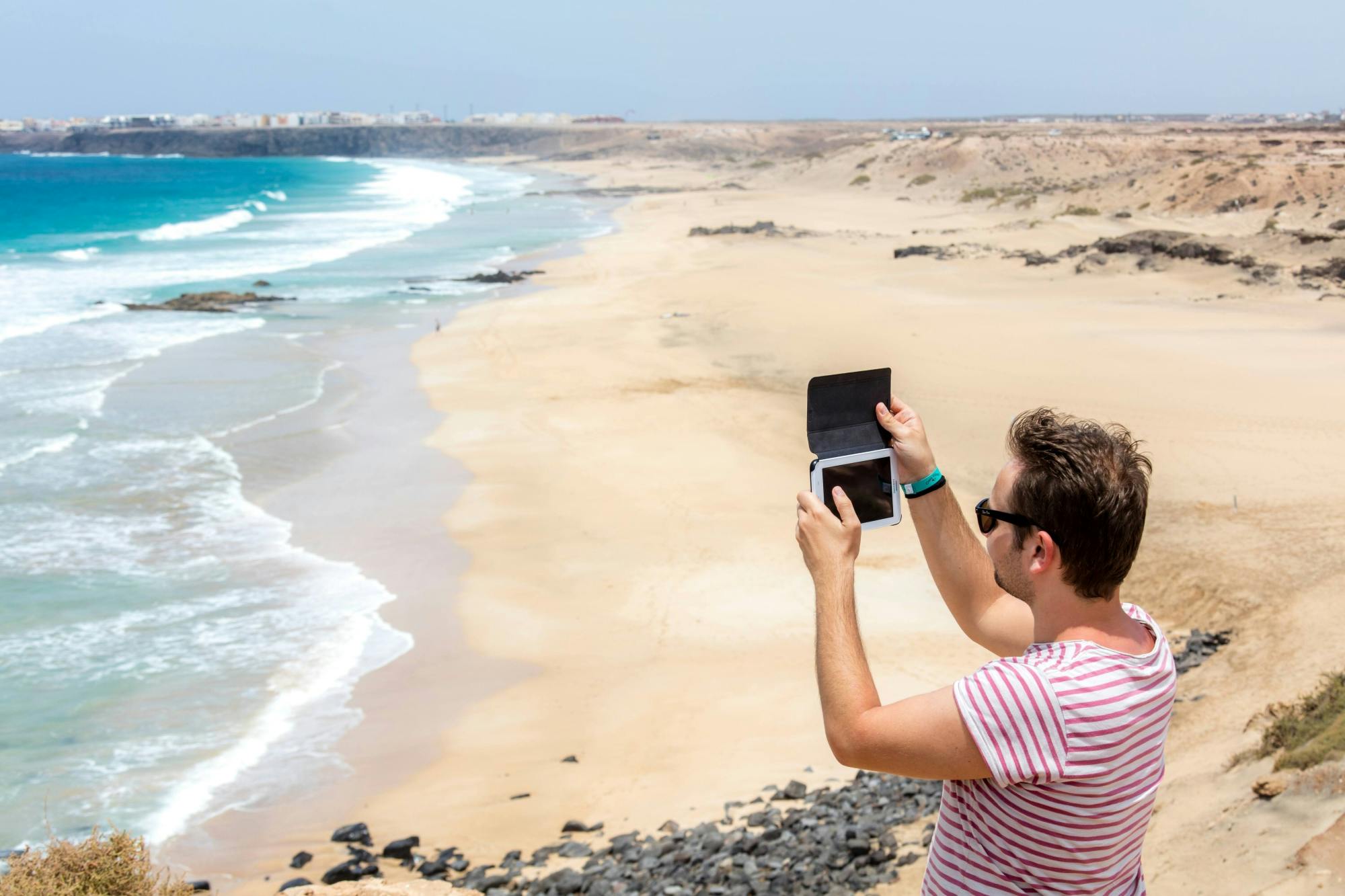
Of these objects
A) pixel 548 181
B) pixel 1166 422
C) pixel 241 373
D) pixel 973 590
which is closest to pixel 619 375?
pixel 241 373

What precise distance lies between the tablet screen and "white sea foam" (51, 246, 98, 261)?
1849 inches

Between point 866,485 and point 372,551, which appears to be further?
point 372,551

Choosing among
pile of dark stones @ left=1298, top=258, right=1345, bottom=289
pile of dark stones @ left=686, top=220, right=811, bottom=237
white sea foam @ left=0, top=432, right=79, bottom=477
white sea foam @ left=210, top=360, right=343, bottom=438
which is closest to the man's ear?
white sea foam @ left=0, top=432, right=79, bottom=477

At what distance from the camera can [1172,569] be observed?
34.0ft

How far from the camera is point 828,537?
2.22 m

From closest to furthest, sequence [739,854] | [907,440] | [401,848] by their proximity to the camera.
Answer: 1. [907,440]
2. [739,854]
3. [401,848]

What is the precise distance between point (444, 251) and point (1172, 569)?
35811mm

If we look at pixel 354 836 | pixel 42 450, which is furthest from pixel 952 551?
pixel 42 450

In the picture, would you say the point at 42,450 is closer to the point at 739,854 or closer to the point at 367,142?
the point at 739,854

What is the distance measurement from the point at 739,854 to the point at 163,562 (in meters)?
8.06

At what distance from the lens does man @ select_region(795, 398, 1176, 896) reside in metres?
1.96

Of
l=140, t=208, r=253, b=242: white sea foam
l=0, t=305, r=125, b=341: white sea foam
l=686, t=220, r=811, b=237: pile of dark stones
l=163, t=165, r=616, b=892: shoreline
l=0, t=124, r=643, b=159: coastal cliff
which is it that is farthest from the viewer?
l=0, t=124, r=643, b=159: coastal cliff

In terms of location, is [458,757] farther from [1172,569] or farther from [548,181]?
[548,181]

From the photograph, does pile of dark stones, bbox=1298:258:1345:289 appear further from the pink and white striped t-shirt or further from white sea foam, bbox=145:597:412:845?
the pink and white striped t-shirt
